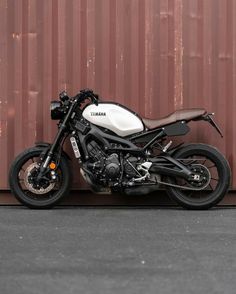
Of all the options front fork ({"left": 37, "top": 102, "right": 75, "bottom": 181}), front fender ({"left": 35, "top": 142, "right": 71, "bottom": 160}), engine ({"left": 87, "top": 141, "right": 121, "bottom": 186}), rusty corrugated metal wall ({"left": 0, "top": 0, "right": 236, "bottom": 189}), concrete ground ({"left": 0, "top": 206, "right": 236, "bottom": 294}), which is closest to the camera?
concrete ground ({"left": 0, "top": 206, "right": 236, "bottom": 294})

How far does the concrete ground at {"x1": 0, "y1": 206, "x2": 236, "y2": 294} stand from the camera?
432 centimetres

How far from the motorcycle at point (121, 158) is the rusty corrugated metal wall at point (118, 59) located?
1.22ft

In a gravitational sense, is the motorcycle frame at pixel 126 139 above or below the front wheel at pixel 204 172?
above

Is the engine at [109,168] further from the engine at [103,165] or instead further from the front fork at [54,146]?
the front fork at [54,146]

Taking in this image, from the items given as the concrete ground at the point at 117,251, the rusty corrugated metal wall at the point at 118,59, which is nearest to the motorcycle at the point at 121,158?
the concrete ground at the point at 117,251

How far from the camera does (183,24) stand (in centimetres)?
767

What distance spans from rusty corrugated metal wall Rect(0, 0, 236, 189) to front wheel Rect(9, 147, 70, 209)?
0.38 meters

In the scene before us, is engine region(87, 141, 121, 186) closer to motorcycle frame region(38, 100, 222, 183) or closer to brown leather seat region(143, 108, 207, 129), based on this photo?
motorcycle frame region(38, 100, 222, 183)

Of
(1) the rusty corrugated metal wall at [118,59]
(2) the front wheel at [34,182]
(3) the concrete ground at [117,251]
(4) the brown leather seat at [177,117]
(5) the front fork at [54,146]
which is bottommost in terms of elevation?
(3) the concrete ground at [117,251]

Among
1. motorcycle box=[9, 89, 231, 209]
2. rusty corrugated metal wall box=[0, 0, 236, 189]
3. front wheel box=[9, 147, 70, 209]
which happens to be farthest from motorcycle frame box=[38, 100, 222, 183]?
rusty corrugated metal wall box=[0, 0, 236, 189]

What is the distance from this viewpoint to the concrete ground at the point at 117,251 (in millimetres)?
4320

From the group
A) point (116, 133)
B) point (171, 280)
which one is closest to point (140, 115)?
point (116, 133)

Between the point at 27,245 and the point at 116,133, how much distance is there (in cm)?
217

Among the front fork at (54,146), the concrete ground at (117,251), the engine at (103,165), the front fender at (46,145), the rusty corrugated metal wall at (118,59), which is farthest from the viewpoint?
the rusty corrugated metal wall at (118,59)
